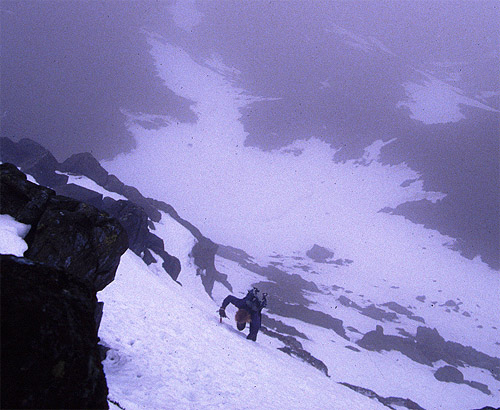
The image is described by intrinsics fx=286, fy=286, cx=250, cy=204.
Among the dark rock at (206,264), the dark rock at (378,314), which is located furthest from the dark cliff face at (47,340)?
the dark rock at (378,314)

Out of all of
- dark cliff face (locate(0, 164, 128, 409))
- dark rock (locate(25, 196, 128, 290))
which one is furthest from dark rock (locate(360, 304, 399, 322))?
dark cliff face (locate(0, 164, 128, 409))

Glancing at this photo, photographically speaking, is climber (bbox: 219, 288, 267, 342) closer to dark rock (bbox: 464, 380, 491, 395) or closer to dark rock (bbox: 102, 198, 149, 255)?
dark rock (bbox: 102, 198, 149, 255)

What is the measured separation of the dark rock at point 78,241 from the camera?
6.22m

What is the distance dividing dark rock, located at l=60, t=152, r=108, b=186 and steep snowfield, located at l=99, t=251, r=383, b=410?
83.6 ft

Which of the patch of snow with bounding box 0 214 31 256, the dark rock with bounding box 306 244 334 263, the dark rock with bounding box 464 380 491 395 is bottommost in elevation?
the dark rock with bounding box 464 380 491 395

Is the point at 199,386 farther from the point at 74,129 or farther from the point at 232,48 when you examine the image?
the point at 232,48

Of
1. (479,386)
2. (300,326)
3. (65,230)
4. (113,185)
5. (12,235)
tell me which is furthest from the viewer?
(113,185)

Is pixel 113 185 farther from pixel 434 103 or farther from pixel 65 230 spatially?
pixel 434 103

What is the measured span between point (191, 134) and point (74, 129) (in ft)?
113

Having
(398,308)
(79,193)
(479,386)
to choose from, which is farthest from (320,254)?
(79,193)

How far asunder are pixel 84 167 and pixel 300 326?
30565 millimetres

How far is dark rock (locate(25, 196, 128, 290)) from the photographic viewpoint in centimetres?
622

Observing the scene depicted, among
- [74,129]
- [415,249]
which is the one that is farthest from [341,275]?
[74,129]

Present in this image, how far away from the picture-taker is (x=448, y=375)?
2845 cm
